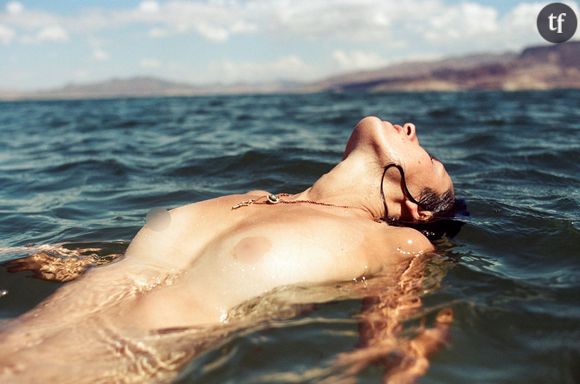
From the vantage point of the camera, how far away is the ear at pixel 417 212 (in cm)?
462

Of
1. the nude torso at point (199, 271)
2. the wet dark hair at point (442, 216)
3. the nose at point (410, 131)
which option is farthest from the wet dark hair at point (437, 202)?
the nude torso at point (199, 271)

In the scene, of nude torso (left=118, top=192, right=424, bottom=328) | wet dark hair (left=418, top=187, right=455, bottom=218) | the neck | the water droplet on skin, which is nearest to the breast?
nude torso (left=118, top=192, right=424, bottom=328)

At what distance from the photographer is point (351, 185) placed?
4387 millimetres

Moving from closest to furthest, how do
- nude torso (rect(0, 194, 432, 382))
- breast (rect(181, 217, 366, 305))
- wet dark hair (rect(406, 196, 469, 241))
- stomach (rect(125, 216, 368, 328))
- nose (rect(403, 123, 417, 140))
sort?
nude torso (rect(0, 194, 432, 382)) → stomach (rect(125, 216, 368, 328)) → breast (rect(181, 217, 366, 305)) → nose (rect(403, 123, 417, 140)) → wet dark hair (rect(406, 196, 469, 241))

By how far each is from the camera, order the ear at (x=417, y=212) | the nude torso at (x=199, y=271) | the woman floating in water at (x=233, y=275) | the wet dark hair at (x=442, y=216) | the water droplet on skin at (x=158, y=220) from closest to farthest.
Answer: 1. the woman floating in water at (x=233, y=275)
2. the nude torso at (x=199, y=271)
3. the water droplet on skin at (x=158, y=220)
4. the ear at (x=417, y=212)
5. the wet dark hair at (x=442, y=216)

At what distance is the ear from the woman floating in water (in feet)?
0.25

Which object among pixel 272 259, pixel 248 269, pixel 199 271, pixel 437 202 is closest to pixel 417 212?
pixel 437 202

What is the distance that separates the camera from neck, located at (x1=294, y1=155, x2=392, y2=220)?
4.36 meters

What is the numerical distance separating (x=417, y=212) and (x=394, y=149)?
66 centimetres

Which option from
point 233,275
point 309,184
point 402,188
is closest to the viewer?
point 233,275

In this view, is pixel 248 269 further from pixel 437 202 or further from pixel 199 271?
pixel 437 202

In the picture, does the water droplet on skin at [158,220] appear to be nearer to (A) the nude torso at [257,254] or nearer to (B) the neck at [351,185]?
(A) the nude torso at [257,254]

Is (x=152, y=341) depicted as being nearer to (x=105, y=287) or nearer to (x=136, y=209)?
(x=105, y=287)

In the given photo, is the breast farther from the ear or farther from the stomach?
the ear
